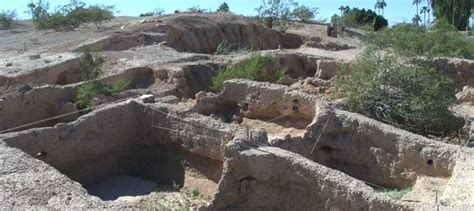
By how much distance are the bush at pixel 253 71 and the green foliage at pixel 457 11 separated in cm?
2879

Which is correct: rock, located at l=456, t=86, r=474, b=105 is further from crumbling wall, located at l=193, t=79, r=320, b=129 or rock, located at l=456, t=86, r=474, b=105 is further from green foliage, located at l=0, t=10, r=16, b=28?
green foliage, located at l=0, t=10, r=16, b=28

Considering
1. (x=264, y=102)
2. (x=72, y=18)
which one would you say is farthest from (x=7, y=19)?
(x=264, y=102)

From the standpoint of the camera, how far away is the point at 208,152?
1217cm

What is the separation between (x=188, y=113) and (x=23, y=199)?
15.5ft

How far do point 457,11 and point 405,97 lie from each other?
33.5 m

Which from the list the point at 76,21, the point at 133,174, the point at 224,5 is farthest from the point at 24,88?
the point at 224,5

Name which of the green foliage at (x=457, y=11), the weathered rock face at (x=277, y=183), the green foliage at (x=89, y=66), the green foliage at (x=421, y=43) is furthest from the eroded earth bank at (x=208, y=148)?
the green foliage at (x=457, y=11)

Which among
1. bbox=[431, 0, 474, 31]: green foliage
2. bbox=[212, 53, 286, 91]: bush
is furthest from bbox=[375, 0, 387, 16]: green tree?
bbox=[212, 53, 286, 91]: bush

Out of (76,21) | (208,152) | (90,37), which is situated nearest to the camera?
(208,152)

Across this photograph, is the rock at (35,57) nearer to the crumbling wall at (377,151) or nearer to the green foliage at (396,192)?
the crumbling wall at (377,151)

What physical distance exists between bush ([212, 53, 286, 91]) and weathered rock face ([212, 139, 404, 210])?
22.3ft

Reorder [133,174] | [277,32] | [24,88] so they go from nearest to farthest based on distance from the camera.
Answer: [133,174]
[24,88]
[277,32]

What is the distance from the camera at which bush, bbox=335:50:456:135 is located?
1389cm

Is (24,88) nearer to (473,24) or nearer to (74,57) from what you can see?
(74,57)
